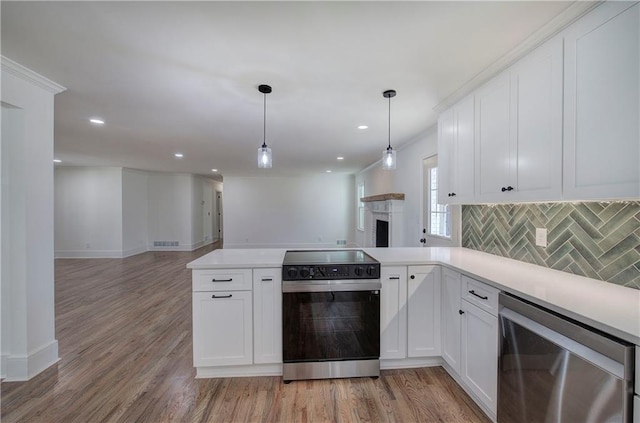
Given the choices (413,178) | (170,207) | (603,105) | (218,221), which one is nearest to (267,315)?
(603,105)

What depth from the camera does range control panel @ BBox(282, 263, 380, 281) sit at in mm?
2105

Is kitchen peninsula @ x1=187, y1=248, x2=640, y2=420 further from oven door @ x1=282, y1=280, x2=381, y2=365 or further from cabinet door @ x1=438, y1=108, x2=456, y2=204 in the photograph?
cabinet door @ x1=438, y1=108, x2=456, y2=204

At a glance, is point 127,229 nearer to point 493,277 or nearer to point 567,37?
point 493,277

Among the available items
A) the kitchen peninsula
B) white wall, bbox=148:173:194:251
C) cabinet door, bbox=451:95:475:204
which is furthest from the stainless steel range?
white wall, bbox=148:173:194:251

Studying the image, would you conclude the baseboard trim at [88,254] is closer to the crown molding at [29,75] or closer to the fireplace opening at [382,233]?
the crown molding at [29,75]

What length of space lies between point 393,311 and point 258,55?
2200 millimetres

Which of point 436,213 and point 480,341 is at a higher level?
point 436,213

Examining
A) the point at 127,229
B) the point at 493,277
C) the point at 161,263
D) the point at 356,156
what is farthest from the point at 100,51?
the point at 127,229

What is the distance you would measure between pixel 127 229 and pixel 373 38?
8.06m

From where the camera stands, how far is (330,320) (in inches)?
84.0

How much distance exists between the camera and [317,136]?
12.9 feet

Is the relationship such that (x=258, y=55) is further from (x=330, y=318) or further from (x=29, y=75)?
(x=330, y=318)

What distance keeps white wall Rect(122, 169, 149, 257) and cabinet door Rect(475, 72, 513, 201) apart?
8104 mm

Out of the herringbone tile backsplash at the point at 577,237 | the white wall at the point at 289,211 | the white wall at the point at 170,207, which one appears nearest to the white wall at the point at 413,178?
the herringbone tile backsplash at the point at 577,237
